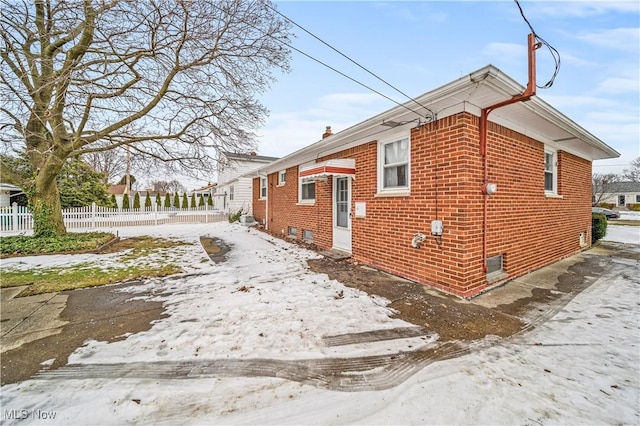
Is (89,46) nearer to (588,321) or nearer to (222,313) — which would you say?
(222,313)

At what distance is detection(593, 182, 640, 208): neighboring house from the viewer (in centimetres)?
4184

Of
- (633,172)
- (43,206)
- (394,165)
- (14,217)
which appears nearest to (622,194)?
(633,172)

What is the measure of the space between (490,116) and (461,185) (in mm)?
1493

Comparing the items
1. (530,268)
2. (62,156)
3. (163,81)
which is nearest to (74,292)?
(62,156)

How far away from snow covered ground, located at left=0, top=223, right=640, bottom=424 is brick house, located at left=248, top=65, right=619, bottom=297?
1343 millimetres

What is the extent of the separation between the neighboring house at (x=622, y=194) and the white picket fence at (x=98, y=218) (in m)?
57.8

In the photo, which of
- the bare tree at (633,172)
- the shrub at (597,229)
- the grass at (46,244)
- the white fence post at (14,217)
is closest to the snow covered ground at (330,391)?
the grass at (46,244)

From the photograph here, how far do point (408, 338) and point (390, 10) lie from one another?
6.13m

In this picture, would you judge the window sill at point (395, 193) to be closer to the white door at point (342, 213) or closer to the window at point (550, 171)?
the white door at point (342, 213)

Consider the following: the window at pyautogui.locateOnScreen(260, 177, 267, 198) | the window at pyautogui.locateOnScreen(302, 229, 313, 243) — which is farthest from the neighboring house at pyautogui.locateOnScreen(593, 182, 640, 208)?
the window at pyautogui.locateOnScreen(302, 229, 313, 243)

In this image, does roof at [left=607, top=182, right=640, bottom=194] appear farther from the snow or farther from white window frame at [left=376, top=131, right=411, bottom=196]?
white window frame at [left=376, top=131, right=411, bottom=196]

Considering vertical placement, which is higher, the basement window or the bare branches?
the bare branches

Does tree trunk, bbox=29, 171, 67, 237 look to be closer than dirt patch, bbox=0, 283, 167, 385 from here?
No

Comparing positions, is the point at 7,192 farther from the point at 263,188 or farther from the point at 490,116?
the point at 490,116
